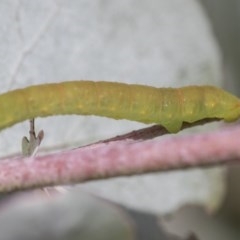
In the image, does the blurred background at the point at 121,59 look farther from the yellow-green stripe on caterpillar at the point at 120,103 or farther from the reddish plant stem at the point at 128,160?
the reddish plant stem at the point at 128,160

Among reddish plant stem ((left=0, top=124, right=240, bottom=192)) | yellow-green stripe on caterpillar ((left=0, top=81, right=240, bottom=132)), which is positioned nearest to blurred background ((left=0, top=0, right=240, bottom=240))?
yellow-green stripe on caterpillar ((left=0, top=81, right=240, bottom=132))

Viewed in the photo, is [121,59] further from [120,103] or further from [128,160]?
[128,160]

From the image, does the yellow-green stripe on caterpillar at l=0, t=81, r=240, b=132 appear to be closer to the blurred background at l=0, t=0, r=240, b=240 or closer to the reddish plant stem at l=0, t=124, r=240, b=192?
the reddish plant stem at l=0, t=124, r=240, b=192

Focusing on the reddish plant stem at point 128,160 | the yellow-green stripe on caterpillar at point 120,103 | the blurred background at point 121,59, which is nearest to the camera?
the reddish plant stem at point 128,160

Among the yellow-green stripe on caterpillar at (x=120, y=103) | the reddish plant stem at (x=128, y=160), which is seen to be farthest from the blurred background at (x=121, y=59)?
the reddish plant stem at (x=128, y=160)

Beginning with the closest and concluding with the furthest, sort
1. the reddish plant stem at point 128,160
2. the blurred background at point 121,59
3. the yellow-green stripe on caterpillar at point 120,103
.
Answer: the reddish plant stem at point 128,160
the yellow-green stripe on caterpillar at point 120,103
the blurred background at point 121,59

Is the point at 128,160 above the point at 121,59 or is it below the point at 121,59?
below

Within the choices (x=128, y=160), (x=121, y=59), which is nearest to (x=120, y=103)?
(x=128, y=160)
